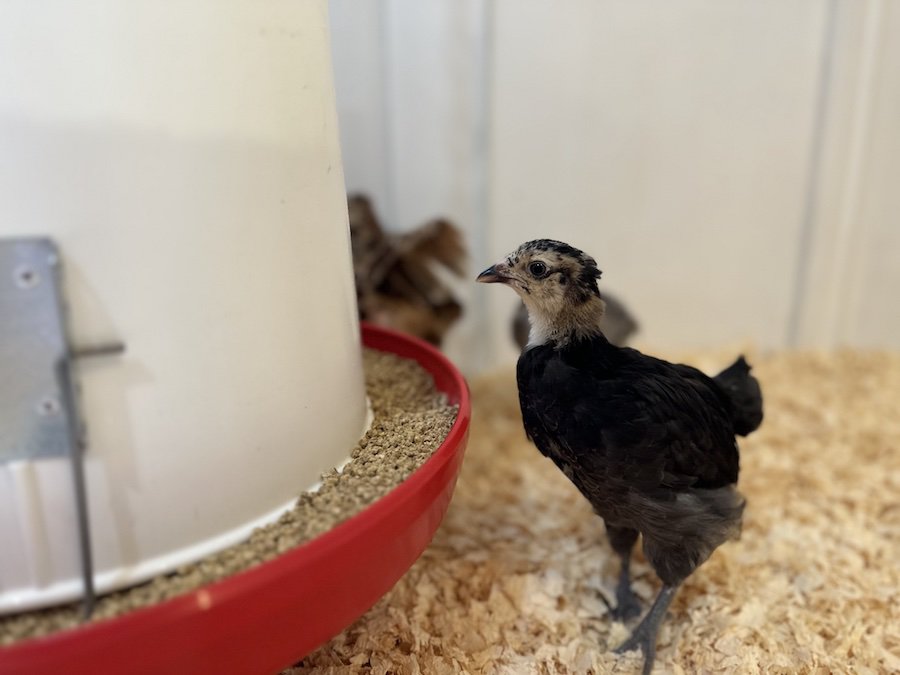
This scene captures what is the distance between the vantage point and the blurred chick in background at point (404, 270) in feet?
5.42

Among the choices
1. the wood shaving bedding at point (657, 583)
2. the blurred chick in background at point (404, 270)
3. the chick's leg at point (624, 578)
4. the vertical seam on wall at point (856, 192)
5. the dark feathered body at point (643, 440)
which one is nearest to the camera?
the dark feathered body at point (643, 440)

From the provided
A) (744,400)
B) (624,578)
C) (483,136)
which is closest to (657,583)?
(624,578)

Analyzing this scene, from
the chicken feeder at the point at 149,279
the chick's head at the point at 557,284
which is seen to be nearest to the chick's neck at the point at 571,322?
the chick's head at the point at 557,284

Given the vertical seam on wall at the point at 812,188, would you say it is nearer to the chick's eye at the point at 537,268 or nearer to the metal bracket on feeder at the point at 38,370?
the chick's eye at the point at 537,268

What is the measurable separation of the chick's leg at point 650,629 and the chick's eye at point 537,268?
501 mm

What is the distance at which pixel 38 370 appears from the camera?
57 centimetres

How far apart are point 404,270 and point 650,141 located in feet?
2.69

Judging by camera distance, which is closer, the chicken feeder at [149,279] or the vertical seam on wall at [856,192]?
the chicken feeder at [149,279]

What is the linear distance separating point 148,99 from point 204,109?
0.05m

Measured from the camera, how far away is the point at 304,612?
2.06 ft

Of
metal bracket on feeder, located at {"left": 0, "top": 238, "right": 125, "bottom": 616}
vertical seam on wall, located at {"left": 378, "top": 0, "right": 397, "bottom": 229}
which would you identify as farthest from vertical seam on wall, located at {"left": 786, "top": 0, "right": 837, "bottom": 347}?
metal bracket on feeder, located at {"left": 0, "top": 238, "right": 125, "bottom": 616}

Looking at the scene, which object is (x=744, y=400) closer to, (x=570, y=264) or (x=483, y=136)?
(x=570, y=264)

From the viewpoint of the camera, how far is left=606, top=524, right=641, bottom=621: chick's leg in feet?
3.48

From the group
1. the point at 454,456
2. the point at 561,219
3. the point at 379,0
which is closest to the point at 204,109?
Result: the point at 454,456
